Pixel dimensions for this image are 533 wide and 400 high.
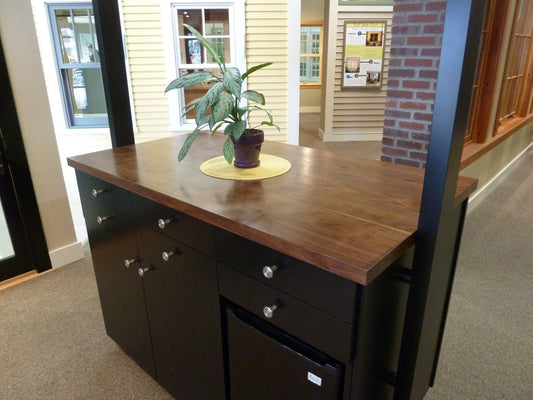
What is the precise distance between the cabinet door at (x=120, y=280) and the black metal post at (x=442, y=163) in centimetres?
107

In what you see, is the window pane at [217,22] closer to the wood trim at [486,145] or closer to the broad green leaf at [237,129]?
the wood trim at [486,145]

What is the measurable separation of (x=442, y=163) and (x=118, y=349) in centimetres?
187

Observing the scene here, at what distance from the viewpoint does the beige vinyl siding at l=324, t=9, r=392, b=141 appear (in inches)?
253

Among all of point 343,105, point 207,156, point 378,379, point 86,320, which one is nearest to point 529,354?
point 378,379

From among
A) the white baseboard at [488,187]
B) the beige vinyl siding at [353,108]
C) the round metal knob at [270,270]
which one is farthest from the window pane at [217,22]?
the round metal knob at [270,270]

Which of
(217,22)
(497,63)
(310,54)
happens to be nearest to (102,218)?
(497,63)

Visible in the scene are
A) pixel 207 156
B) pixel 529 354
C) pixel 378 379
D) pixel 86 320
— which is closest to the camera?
pixel 378 379

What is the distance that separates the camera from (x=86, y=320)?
2.29 m

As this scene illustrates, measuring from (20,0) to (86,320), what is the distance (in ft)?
6.43

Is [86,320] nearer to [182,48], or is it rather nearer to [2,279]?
[2,279]

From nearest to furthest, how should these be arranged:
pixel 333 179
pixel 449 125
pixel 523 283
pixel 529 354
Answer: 1. pixel 449 125
2. pixel 333 179
3. pixel 529 354
4. pixel 523 283

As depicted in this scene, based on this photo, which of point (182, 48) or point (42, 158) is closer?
point (42, 158)

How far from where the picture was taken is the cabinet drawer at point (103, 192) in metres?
1.55

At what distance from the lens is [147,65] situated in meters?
4.96
